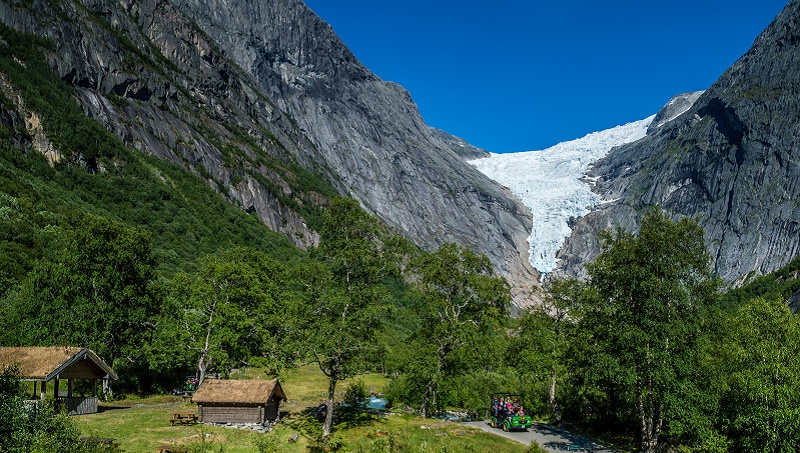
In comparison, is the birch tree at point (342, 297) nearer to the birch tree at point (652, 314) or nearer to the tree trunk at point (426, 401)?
the tree trunk at point (426, 401)

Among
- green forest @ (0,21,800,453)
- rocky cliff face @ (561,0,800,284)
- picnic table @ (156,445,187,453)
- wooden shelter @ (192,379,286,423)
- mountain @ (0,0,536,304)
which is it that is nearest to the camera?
picnic table @ (156,445,187,453)

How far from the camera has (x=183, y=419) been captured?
29.8 m

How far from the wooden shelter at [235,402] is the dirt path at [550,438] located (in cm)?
1322

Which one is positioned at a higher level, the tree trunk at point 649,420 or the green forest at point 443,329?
the green forest at point 443,329

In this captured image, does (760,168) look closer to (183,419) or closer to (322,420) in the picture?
(322,420)

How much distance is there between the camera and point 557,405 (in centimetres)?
3778

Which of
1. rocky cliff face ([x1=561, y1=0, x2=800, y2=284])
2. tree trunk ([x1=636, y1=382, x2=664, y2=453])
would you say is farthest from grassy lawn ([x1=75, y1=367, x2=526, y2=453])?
rocky cliff face ([x1=561, y1=0, x2=800, y2=284])

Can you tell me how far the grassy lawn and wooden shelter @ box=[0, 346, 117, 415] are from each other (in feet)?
4.16

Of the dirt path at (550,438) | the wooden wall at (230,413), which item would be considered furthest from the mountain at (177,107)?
the dirt path at (550,438)

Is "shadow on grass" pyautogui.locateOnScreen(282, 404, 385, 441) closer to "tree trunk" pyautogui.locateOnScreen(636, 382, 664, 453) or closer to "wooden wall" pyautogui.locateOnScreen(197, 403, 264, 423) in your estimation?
"wooden wall" pyautogui.locateOnScreen(197, 403, 264, 423)

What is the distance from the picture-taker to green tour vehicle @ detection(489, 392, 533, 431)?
106 ft

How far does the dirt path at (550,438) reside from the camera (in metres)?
28.5

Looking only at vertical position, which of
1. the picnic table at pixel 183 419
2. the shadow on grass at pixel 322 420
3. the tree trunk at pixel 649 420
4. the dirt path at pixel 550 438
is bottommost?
the dirt path at pixel 550 438

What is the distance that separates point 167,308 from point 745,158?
649 ft
